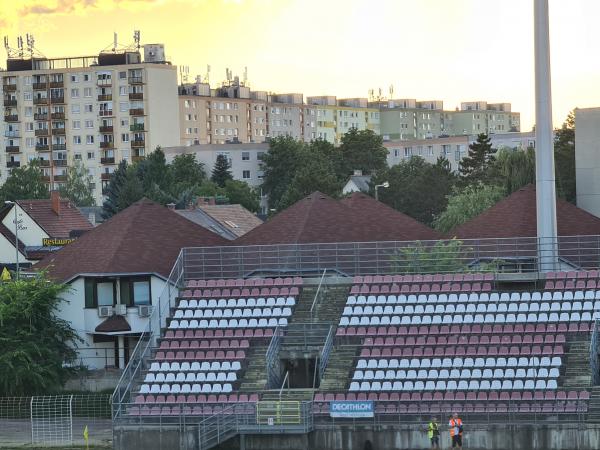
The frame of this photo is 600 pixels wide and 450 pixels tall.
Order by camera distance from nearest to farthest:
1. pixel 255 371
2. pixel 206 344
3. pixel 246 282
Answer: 1. pixel 255 371
2. pixel 206 344
3. pixel 246 282

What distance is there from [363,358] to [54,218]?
4756cm

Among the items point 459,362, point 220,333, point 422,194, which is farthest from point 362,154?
point 459,362

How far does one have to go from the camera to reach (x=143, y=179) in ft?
498

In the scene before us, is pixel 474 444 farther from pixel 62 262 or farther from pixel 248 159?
pixel 248 159

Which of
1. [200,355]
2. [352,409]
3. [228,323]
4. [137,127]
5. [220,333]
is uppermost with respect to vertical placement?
[137,127]

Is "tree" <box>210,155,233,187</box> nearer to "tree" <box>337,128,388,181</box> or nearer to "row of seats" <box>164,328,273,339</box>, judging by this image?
"tree" <box>337,128,388,181</box>

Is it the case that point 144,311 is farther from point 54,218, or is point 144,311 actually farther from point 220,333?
point 54,218

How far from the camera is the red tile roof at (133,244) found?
60.3 meters

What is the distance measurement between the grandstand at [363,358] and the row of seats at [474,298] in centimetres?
6

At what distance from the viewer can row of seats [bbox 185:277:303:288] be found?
187 ft

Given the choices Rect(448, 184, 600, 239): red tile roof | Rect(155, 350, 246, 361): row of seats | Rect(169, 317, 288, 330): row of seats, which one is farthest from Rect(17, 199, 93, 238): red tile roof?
Rect(155, 350, 246, 361): row of seats

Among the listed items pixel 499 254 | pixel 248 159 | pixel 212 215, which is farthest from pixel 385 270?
pixel 248 159

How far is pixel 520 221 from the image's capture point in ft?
216

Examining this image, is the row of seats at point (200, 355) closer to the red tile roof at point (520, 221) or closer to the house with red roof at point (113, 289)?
the house with red roof at point (113, 289)
